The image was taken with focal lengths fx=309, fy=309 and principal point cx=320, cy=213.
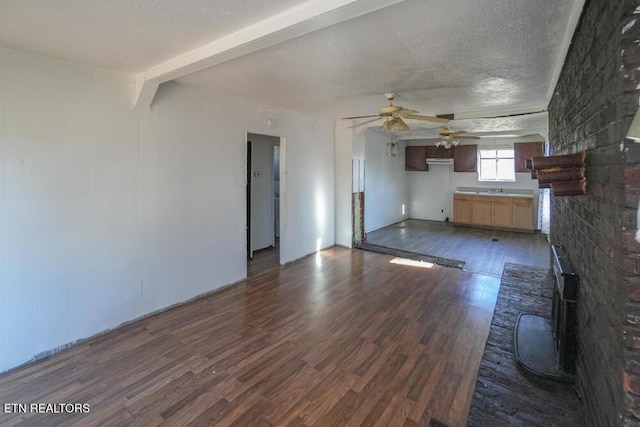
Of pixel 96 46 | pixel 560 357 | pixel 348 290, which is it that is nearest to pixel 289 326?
pixel 348 290

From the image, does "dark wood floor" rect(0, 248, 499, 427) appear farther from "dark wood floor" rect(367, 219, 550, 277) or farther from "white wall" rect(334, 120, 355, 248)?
"white wall" rect(334, 120, 355, 248)

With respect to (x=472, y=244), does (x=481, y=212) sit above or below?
above

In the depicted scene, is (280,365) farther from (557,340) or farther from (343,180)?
(343,180)

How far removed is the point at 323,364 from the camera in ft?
7.96

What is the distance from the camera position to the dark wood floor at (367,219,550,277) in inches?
206

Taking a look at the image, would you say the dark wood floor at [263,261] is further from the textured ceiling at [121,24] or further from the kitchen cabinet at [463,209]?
the kitchen cabinet at [463,209]

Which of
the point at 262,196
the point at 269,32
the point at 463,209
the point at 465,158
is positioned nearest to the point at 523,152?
the point at 465,158

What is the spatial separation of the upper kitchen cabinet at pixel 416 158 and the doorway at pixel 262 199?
4680mm

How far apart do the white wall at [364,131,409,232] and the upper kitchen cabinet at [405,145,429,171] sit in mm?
168

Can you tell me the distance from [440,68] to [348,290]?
2687 millimetres

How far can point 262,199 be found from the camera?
236 inches

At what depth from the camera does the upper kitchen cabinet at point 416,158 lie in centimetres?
916

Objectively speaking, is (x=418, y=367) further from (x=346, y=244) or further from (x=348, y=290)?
(x=346, y=244)

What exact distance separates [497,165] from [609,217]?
831 centimetres
